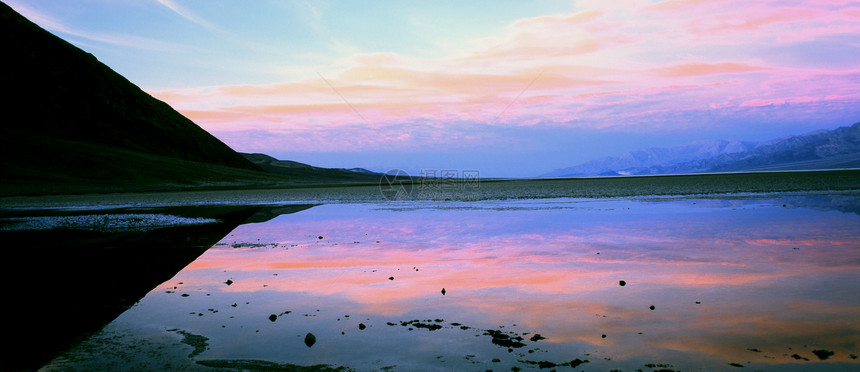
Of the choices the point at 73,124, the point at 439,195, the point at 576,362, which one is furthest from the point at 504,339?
the point at 73,124

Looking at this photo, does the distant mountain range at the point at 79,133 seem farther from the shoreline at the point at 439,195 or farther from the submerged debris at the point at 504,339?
the submerged debris at the point at 504,339

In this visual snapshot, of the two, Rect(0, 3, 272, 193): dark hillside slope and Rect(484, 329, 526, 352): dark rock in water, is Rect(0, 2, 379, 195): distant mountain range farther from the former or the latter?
Rect(484, 329, 526, 352): dark rock in water

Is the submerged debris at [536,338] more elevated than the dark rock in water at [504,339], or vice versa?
the submerged debris at [536,338]

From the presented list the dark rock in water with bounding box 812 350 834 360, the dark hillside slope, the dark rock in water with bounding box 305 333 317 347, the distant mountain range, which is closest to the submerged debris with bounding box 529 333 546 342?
the dark rock in water with bounding box 305 333 317 347

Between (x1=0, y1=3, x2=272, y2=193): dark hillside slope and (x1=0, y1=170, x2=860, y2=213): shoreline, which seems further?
(x1=0, y1=3, x2=272, y2=193): dark hillside slope

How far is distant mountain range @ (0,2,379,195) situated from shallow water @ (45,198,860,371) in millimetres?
103695

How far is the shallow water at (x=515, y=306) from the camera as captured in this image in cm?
834

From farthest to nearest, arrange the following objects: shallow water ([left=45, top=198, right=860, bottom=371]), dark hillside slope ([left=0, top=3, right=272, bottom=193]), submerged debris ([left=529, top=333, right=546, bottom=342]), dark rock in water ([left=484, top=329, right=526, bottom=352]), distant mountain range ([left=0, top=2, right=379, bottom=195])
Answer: dark hillside slope ([left=0, top=3, right=272, bottom=193]), distant mountain range ([left=0, top=2, right=379, bottom=195]), submerged debris ([left=529, top=333, right=546, bottom=342]), dark rock in water ([left=484, top=329, right=526, bottom=352]), shallow water ([left=45, top=198, right=860, bottom=371])

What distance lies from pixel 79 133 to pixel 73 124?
514 centimetres

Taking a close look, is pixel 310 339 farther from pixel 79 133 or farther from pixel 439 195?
pixel 79 133

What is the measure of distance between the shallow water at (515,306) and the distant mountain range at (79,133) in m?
104

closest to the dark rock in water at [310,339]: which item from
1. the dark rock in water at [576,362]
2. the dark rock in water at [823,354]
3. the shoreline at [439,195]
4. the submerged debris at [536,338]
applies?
the submerged debris at [536,338]

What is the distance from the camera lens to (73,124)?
16750cm

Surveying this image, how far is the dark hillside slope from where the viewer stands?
428 feet
